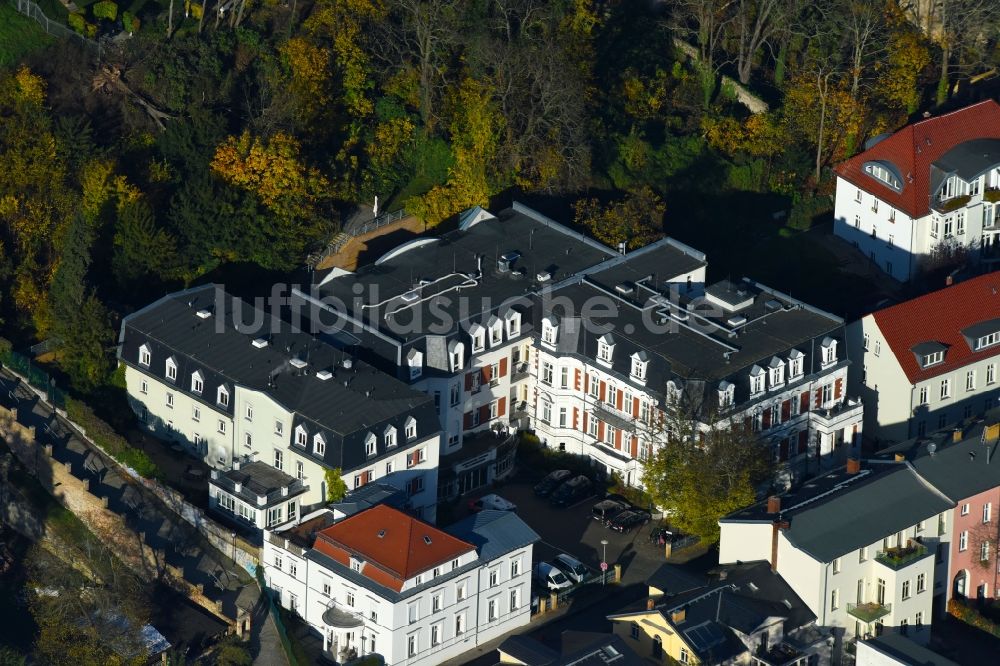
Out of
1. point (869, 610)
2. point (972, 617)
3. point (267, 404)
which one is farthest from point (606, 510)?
point (972, 617)

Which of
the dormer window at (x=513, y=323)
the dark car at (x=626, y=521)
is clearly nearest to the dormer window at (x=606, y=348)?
the dormer window at (x=513, y=323)

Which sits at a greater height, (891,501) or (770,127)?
(770,127)

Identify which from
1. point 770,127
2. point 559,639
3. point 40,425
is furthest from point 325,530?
point 770,127

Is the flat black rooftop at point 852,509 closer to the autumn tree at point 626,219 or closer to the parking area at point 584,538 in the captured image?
the parking area at point 584,538

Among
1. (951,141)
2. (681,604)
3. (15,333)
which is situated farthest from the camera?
(951,141)

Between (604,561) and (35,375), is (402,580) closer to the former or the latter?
(604,561)

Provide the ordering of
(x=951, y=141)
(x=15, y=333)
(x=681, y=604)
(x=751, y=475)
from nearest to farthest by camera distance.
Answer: (x=681, y=604) < (x=751, y=475) < (x=15, y=333) < (x=951, y=141)

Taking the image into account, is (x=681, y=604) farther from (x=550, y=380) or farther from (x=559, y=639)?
(x=550, y=380)
